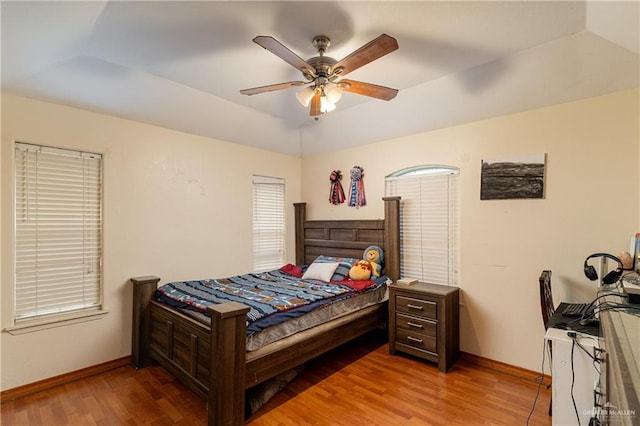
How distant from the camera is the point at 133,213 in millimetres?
3141

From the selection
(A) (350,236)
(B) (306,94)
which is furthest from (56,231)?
(A) (350,236)

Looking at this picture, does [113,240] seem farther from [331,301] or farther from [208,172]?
[331,301]

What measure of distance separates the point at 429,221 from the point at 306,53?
2211 millimetres

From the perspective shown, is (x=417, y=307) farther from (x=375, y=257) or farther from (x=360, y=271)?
(x=375, y=257)

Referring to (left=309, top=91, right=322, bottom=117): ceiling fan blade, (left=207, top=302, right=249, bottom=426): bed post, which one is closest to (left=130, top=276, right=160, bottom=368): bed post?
(left=207, top=302, right=249, bottom=426): bed post

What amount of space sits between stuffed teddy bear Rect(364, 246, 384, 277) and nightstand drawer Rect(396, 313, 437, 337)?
0.61 meters

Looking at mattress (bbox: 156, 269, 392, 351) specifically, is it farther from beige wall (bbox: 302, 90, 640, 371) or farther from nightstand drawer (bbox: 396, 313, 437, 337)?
beige wall (bbox: 302, 90, 640, 371)

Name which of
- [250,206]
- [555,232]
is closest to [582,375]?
[555,232]

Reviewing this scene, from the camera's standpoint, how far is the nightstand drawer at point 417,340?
297cm

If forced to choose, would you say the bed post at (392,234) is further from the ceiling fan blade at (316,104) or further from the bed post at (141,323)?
the bed post at (141,323)

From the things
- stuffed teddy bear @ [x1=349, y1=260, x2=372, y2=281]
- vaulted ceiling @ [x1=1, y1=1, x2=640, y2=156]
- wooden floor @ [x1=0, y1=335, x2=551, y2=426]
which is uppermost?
vaulted ceiling @ [x1=1, y1=1, x2=640, y2=156]

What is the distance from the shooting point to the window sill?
8.23 ft

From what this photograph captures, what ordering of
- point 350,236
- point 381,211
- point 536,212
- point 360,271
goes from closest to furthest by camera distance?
point 536,212 → point 360,271 → point 381,211 → point 350,236

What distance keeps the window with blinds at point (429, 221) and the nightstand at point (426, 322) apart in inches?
11.4
